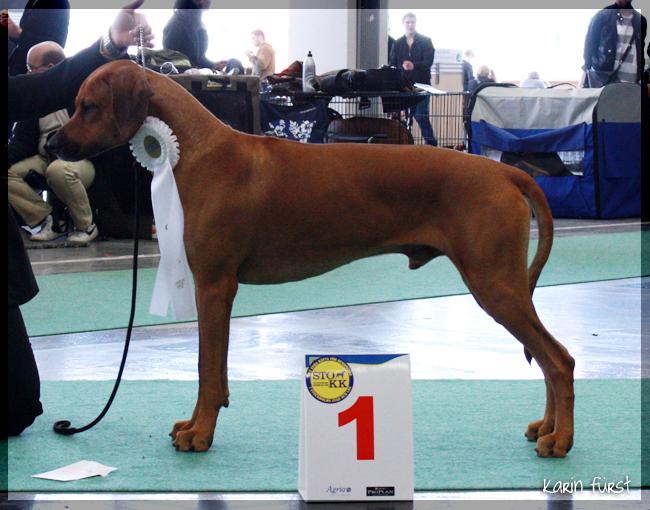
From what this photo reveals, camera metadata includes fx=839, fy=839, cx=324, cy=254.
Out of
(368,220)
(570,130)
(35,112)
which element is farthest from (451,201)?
(570,130)

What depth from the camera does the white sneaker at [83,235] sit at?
288 inches

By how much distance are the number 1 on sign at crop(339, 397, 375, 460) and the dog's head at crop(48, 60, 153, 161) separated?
1035mm

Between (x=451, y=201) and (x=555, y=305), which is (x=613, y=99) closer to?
(x=555, y=305)

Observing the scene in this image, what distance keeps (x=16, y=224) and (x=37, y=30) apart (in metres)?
5.10

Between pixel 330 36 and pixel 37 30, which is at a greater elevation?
pixel 37 30

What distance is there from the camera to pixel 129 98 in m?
2.43

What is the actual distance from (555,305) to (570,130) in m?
4.99

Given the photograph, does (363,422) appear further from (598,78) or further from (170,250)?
(598,78)

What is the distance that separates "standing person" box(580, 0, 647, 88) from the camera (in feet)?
33.5

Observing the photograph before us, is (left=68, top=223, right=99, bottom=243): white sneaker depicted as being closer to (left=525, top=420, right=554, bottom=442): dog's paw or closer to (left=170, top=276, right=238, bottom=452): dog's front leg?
(left=170, top=276, right=238, bottom=452): dog's front leg

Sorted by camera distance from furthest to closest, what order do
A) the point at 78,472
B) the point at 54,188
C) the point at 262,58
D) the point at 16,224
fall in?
the point at 262,58 < the point at 54,188 < the point at 16,224 < the point at 78,472

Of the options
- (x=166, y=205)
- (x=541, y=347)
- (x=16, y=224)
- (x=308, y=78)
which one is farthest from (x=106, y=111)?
(x=308, y=78)

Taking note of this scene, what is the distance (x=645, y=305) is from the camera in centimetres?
488

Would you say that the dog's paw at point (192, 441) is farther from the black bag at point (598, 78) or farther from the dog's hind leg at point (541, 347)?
the black bag at point (598, 78)
